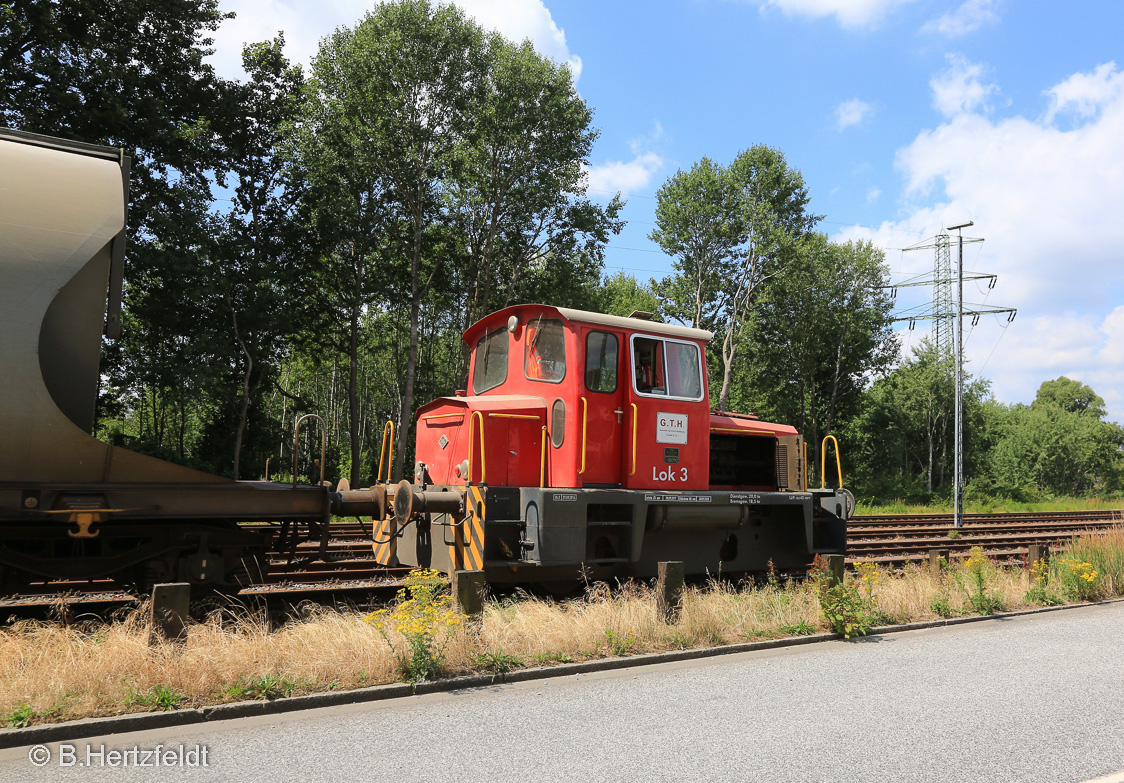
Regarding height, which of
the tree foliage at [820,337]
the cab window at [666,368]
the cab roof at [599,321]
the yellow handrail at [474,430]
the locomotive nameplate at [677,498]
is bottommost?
the locomotive nameplate at [677,498]

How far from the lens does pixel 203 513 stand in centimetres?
630

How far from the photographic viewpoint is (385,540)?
8.45 m

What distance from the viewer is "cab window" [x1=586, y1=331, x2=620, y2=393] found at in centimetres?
798

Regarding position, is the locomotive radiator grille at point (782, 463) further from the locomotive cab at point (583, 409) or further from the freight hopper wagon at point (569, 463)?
the locomotive cab at point (583, 409)

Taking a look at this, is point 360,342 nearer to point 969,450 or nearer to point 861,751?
point 861,751

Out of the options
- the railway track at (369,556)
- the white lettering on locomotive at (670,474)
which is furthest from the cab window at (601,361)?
the railway track at (369,556)

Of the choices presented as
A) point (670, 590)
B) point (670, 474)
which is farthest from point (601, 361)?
point (670, 590)

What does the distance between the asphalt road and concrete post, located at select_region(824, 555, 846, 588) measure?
4.99 feet

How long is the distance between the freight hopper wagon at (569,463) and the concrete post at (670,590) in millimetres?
774

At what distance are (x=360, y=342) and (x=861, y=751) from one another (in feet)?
86.6

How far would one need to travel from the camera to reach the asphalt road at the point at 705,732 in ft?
13.0

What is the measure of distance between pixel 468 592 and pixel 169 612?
→ 2.22 meters

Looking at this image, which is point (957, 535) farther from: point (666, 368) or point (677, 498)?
point (666, 368)

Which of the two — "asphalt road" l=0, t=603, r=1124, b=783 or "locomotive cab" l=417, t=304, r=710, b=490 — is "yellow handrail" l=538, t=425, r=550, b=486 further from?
"asphalt road" l=0, t=603, r=1124, b=783
